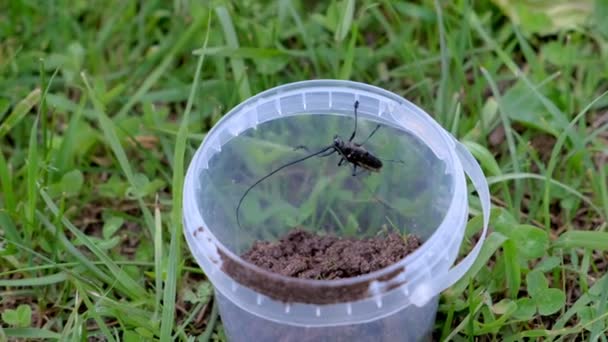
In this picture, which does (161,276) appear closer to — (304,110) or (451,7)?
(304,110)

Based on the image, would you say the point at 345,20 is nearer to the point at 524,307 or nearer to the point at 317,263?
the point at 317,263

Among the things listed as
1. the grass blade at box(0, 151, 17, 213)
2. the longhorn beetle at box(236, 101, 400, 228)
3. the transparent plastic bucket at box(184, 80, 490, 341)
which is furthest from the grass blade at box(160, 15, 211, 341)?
the grass blade at box(0, 151, 17, 213)

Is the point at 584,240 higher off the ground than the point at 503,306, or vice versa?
the point at 584,240

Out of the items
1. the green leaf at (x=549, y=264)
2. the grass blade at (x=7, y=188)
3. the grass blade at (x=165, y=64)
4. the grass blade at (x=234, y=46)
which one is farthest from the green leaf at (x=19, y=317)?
the green leaf at (x=549, y=264)

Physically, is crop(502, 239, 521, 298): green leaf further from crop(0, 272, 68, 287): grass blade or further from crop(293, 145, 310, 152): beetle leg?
crop(0, 272, 68, 287): grass blade

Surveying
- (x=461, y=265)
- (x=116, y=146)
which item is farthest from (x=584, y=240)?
(x=116, y=146)

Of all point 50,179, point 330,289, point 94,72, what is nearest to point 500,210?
point 330,289

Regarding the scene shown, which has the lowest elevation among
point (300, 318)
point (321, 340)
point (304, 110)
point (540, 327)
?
point (540, 327)
